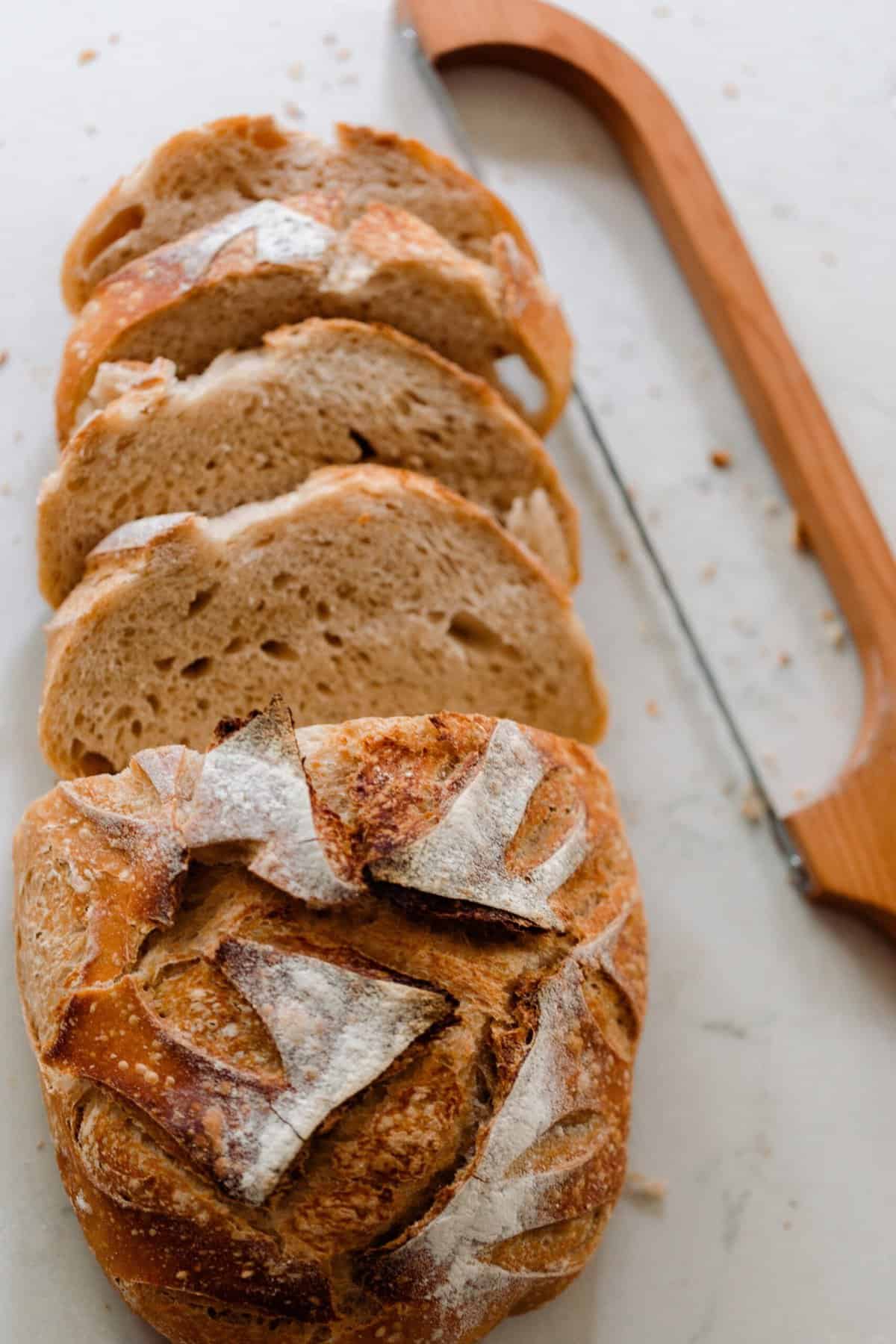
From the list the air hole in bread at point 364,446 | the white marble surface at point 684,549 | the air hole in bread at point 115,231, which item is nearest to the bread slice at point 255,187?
the air hole in bread at point 115,231

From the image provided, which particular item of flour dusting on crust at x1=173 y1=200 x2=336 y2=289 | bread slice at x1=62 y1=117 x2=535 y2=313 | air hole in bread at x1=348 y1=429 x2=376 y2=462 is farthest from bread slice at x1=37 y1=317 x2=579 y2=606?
bread slice at x1=62 y1=117 x2=535 y2=313

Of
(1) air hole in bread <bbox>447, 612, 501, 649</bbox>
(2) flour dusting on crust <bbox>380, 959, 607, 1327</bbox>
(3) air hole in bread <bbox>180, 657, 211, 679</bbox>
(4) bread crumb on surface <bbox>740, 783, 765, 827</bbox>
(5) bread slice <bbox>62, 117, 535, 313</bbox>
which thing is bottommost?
(4) bread crumb on surface <bbox>740, 783, 765, 827</bbox>

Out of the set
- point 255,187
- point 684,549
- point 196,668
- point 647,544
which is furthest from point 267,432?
point 684,549

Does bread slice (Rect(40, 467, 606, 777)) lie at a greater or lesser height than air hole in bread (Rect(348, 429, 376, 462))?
lesser

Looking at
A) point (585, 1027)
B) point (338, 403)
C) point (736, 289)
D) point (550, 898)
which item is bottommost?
point (585, 1027)

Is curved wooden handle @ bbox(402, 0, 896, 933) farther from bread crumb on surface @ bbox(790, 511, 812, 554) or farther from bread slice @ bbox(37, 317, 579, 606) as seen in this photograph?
bread slice @ bbox(37, 317, 579, 606)

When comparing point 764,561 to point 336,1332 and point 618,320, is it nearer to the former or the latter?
point 618,320

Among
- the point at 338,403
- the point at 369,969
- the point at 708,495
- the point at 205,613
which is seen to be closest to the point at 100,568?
the point at 205,613

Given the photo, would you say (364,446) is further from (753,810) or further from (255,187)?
(753,810)
